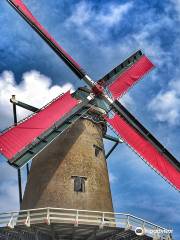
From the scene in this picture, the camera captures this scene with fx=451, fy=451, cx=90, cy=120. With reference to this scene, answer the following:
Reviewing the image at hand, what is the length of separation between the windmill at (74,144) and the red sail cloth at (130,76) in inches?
11.5

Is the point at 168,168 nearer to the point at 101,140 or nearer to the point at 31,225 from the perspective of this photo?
the point at 101,140

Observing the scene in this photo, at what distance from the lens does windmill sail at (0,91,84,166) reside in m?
20.4

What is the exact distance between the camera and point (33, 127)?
21.7m

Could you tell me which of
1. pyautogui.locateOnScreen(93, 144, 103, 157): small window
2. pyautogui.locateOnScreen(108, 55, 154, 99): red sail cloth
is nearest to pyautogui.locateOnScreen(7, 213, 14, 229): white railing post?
pyautogui.locateOnScreen(93, 144, 103, 157): small window

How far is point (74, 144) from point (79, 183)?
2.09 m

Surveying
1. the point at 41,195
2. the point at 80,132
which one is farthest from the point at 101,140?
the point at 41,195

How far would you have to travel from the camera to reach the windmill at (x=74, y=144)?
70.5 ft

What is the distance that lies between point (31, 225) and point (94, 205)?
352 cm

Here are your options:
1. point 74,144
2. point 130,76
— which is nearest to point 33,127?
point 74,144

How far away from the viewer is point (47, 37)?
25.9m

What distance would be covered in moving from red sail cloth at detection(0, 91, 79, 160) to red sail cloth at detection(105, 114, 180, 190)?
2.92 m

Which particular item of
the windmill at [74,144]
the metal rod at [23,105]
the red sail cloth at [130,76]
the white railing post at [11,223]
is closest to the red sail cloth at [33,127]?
the windmill at [74,144]

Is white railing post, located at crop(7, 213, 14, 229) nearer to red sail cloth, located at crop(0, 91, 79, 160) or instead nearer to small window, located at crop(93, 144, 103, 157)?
red sail cloth, located at crop(0, 91, 79, 160)

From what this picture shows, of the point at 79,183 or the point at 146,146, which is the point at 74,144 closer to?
the point at 79,183
